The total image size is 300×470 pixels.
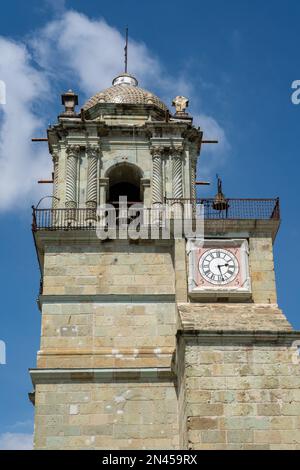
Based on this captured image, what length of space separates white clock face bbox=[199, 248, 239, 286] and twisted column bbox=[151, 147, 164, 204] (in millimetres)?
3297

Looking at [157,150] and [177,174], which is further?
[157,150]

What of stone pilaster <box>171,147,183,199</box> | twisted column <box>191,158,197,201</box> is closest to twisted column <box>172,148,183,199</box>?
stone pilaster <box>171,147,183,199</box>

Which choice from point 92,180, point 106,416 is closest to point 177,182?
point 92,180

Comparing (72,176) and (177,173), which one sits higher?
(177,173)

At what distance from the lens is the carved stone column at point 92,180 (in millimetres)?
26141

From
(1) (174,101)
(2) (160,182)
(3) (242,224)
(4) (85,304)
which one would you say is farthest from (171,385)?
(1) (174,101)

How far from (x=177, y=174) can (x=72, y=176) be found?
298cm

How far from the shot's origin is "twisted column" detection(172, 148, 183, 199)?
26.9 m

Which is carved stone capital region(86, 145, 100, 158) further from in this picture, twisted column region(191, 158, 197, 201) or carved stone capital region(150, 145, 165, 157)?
twisted column region(191, 158, 197, 201)

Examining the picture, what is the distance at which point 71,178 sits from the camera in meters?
27.0

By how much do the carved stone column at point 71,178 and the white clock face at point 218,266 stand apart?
430 centimetres

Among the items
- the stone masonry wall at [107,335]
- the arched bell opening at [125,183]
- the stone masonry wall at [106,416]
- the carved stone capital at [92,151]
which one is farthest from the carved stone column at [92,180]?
the stone masonry wall at [106,416]

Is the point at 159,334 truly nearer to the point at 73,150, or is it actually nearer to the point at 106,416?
the point at 106,416
